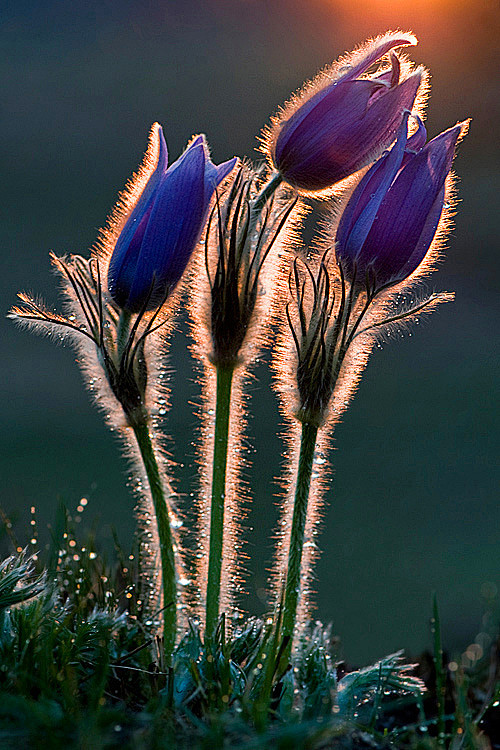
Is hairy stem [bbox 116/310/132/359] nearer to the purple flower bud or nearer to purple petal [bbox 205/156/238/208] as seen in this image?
purple petal [bbox 205/156/238/208]

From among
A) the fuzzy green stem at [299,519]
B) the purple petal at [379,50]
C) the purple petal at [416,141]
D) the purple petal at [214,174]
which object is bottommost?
the fuzzy green stem at [299,519]

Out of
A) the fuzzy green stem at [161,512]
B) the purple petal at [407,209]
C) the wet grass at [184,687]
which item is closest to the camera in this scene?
the wet grass at [184,687]

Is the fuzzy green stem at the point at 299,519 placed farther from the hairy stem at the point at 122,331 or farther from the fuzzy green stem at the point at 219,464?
the hairy stem at the point at 122,331

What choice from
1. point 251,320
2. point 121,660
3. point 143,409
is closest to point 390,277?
point 251,320

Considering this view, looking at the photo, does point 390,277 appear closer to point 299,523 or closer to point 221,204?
point 221,204

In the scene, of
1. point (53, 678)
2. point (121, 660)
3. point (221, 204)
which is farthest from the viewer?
point (221, 204)

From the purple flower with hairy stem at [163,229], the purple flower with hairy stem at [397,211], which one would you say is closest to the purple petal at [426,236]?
the purple flower with hairy stem at [397,211]

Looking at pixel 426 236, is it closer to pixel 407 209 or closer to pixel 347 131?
pixel 407 209
